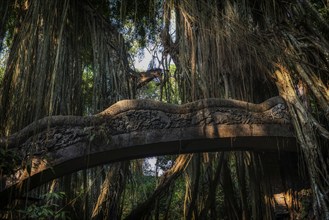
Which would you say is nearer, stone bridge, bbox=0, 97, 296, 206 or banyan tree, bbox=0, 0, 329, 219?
stone bridge, bbox=0, 97, 296, 206

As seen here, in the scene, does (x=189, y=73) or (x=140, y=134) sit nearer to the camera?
(x=140, y=134)

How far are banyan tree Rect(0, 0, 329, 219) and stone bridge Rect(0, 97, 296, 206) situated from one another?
0.18 m

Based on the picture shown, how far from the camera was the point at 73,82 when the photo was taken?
3818mm

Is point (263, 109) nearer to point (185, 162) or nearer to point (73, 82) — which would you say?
A: point (185, 162)

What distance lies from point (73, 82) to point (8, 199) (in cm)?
138

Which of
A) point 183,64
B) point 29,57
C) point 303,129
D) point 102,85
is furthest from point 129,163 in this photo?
point 303,129

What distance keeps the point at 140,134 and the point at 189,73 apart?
0.81 m

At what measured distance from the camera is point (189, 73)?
365 centimetres

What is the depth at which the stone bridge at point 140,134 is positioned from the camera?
2.86 meters

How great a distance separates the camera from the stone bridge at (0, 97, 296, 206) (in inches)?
113

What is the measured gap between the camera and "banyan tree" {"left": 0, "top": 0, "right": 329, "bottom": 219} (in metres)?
3.21

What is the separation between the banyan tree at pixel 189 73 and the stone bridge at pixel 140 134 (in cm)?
18

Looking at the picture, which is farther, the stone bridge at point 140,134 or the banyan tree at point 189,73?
the banyan tree at point 189,73

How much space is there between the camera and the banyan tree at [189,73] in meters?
3.21
